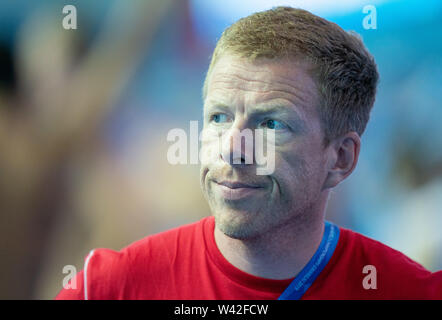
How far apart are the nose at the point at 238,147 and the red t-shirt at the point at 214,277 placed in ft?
1.20

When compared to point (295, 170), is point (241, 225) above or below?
below

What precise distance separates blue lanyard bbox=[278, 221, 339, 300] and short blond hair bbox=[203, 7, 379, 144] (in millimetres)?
369

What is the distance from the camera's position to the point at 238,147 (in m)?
1.24

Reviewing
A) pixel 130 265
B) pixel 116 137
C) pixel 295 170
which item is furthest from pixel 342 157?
pixel 116 137

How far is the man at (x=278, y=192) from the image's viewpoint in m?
1.29

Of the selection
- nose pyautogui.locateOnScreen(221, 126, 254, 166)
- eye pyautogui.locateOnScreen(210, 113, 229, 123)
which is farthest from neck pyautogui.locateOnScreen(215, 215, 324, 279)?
eye pyautogui.locateOnScreen(210, 113, 229, 123)

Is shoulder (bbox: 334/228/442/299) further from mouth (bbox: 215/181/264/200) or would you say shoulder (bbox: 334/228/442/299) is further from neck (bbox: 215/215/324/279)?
mouth (bbox: 215/181/264/200)

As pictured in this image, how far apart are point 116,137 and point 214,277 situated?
3.00 ft

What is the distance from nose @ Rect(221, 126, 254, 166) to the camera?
1.25m

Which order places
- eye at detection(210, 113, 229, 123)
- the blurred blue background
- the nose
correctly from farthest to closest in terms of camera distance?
the blurred blue background < eye at detection(210, 113, 229, 123) < the nose

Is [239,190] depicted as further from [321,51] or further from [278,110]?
[321,51]
